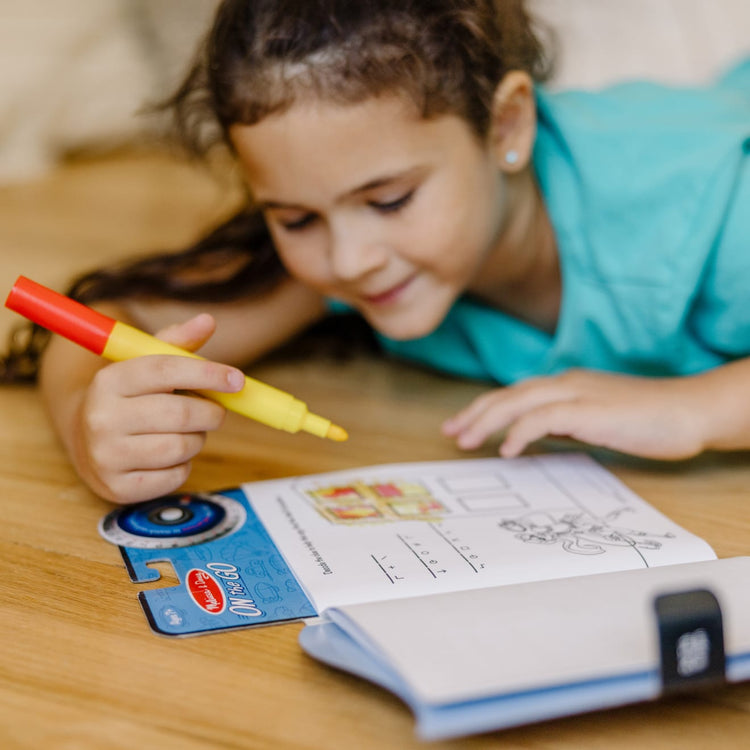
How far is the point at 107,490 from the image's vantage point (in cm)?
60

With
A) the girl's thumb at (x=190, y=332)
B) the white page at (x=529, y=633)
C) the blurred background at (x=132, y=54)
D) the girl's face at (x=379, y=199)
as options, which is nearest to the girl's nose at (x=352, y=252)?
the girl's face at (x=379, y=199)

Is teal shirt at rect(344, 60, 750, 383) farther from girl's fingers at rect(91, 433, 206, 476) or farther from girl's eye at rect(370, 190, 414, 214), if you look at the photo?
girl's fingers at rect(91, 433, 206, 476)

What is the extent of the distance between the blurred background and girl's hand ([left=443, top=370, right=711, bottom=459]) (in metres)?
0.92

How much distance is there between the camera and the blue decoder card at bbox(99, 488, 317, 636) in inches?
19.1

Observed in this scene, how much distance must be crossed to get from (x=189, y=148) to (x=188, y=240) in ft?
1.54

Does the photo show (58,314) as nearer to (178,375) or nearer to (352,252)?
(178,375)

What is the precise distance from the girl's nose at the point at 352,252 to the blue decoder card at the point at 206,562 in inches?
7.2

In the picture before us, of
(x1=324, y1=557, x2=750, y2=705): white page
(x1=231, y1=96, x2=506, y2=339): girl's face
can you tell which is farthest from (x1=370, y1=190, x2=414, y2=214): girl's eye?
(x1=324, y1=557, x2=750, y2=705): white page

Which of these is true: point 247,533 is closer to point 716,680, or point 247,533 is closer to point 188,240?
point 716,680

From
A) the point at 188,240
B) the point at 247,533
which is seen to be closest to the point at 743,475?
the point at 247,533

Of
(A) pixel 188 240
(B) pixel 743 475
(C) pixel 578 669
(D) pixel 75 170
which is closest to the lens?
(C) pixel 578 669

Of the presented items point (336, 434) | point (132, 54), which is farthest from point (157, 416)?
point (132, 54)

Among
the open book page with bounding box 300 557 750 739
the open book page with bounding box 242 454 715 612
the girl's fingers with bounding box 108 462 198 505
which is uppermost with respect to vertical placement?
the open book page with bounding box 300 557 750 739

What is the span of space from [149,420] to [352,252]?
0.21 metres
